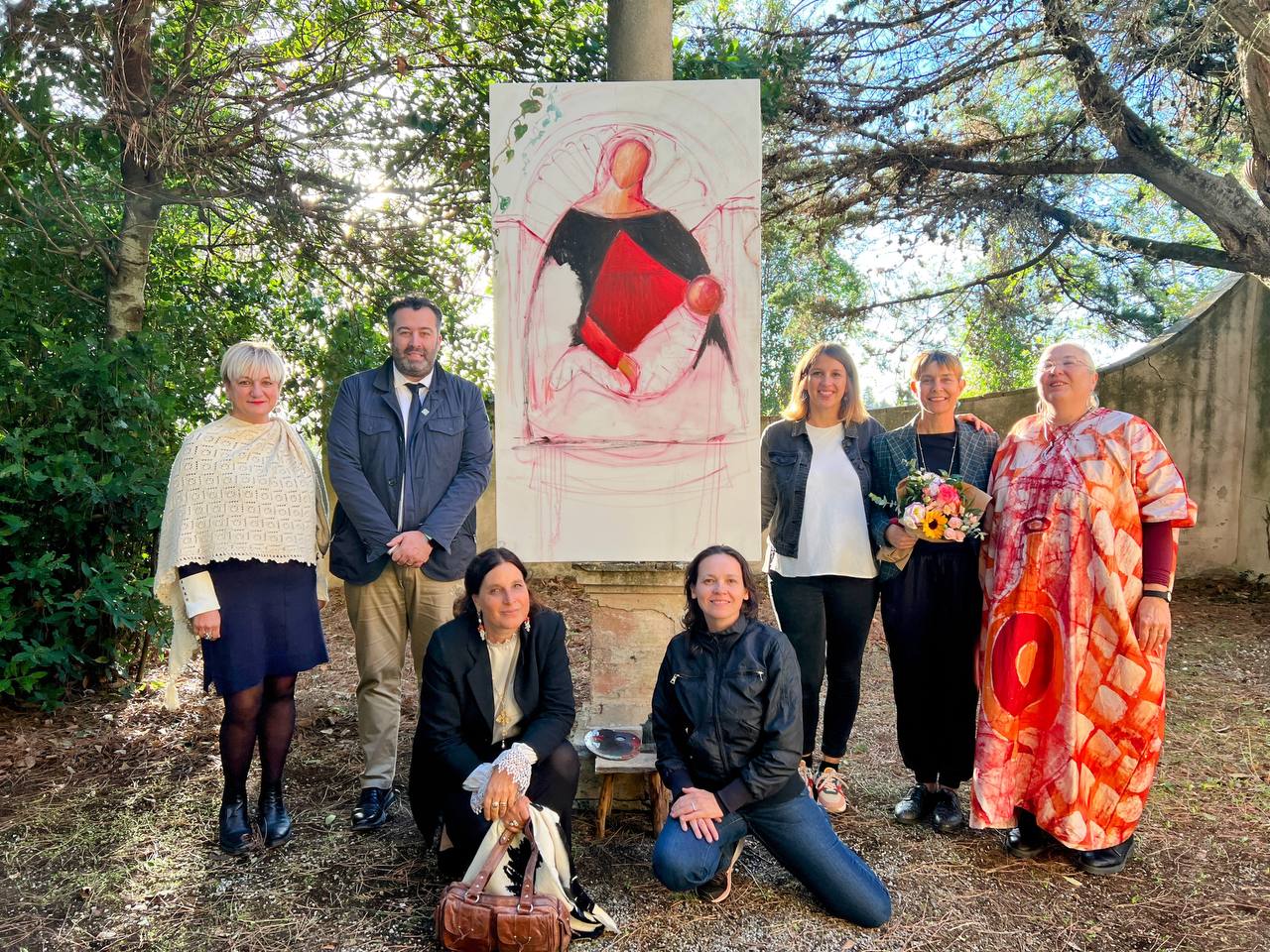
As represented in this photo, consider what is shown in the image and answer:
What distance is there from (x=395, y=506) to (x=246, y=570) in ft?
1.74

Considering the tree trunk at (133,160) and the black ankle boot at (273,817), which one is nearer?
the black ankle boot at (273,817)

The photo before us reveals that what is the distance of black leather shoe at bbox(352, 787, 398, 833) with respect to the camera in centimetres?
301

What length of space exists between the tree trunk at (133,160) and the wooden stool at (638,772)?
333 cm

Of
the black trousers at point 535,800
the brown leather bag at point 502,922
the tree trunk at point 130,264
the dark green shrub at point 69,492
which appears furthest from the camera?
the tree trunk at point 130,264

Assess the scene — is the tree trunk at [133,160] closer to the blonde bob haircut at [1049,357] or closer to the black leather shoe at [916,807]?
the blonde bob haircut at [1049,357]

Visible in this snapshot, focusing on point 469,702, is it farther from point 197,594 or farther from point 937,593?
point 937,593

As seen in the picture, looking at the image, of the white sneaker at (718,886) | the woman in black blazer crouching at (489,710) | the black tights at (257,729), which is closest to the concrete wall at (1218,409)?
the white sneaker at (718,886)

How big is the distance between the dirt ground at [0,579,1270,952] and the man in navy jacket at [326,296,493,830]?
46cm

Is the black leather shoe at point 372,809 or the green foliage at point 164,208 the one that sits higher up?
the green foliage at point 164,208

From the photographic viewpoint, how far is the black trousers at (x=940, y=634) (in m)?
2.97

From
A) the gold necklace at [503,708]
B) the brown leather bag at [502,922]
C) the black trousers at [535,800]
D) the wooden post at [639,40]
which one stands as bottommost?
the brown leather bag at [502,922]

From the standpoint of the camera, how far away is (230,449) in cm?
281

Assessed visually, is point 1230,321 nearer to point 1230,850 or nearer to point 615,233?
point 1230,850

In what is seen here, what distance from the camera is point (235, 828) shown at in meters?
2.87
